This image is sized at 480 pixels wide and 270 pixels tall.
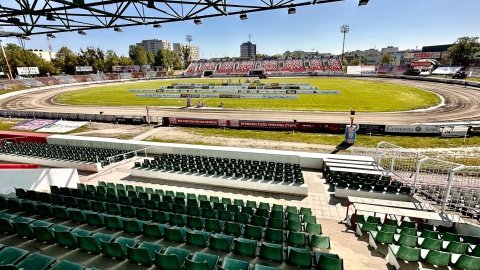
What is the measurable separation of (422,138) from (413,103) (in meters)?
17.7

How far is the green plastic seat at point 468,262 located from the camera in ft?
20.2

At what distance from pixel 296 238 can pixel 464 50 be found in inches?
4450

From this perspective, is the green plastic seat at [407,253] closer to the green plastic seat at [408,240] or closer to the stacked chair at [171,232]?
the green plastic seat at [408,240]

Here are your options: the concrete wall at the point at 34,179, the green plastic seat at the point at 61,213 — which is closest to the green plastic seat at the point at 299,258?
the green plastic seat at the point at 61,213

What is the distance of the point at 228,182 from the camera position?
Answer: 45.5 feet

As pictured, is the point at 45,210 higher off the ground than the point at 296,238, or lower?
higher

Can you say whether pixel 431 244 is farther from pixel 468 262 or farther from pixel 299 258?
pixel 299 258

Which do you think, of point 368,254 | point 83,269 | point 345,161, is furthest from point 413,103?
point 83,269

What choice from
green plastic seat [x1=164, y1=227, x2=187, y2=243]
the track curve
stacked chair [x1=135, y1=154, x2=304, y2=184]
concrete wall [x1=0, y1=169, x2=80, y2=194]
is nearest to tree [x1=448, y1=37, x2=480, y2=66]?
the track curve

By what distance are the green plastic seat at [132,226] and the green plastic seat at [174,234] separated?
102 cm

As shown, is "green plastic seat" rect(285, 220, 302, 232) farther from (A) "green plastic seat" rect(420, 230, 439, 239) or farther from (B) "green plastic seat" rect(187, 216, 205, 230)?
(A) "green plastic seat" rect(420, 230, 439, 239)

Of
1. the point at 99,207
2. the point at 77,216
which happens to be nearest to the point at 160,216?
the point at 99,207

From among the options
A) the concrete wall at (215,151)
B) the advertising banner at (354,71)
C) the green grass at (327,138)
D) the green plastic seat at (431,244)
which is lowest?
the green grass at (327,138)

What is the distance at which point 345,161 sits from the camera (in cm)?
1566
